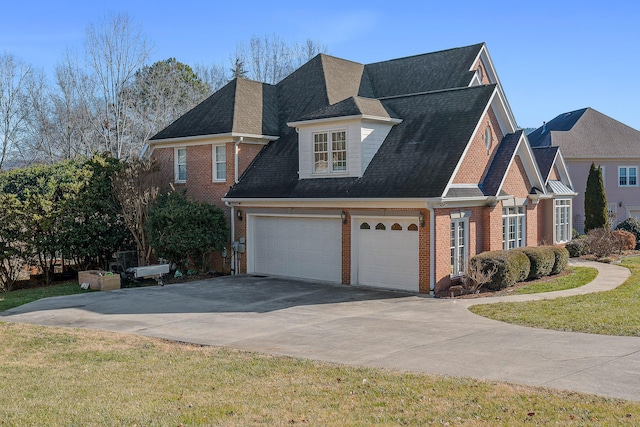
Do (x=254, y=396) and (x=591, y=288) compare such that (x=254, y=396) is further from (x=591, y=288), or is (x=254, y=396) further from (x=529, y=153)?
(x=529, y=153)

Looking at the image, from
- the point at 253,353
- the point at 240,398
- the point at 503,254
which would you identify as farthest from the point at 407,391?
the point at 503,254

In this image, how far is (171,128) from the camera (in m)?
26.7

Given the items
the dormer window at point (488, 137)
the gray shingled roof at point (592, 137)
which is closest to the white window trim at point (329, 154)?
the dormer window at point (488, 137)

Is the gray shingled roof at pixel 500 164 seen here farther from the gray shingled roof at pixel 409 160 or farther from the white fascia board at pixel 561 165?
the white fascia board at pixel 561 165

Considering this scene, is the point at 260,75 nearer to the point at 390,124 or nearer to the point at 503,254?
the point at 390,124

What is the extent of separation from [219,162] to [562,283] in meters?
13.6

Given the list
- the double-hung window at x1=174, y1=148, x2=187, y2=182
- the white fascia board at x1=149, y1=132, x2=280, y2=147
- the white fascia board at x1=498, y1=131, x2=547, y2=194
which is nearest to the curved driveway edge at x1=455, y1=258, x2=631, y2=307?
the white fascia board at x1=498, y1=131, x2=547, y2=194

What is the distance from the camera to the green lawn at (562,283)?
61.8 feet

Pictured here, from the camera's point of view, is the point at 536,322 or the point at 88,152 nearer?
the point at 536,322

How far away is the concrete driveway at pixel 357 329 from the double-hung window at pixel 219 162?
5.30 m

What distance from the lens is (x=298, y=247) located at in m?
22.0

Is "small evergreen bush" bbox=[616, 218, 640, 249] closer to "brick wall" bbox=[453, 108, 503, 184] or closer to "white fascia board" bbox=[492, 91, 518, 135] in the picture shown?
"white fascia board" bbox=[492, 91, 518, 135]

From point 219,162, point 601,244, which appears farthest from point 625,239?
point 219,162

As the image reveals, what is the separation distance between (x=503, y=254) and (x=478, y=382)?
11.1 m
